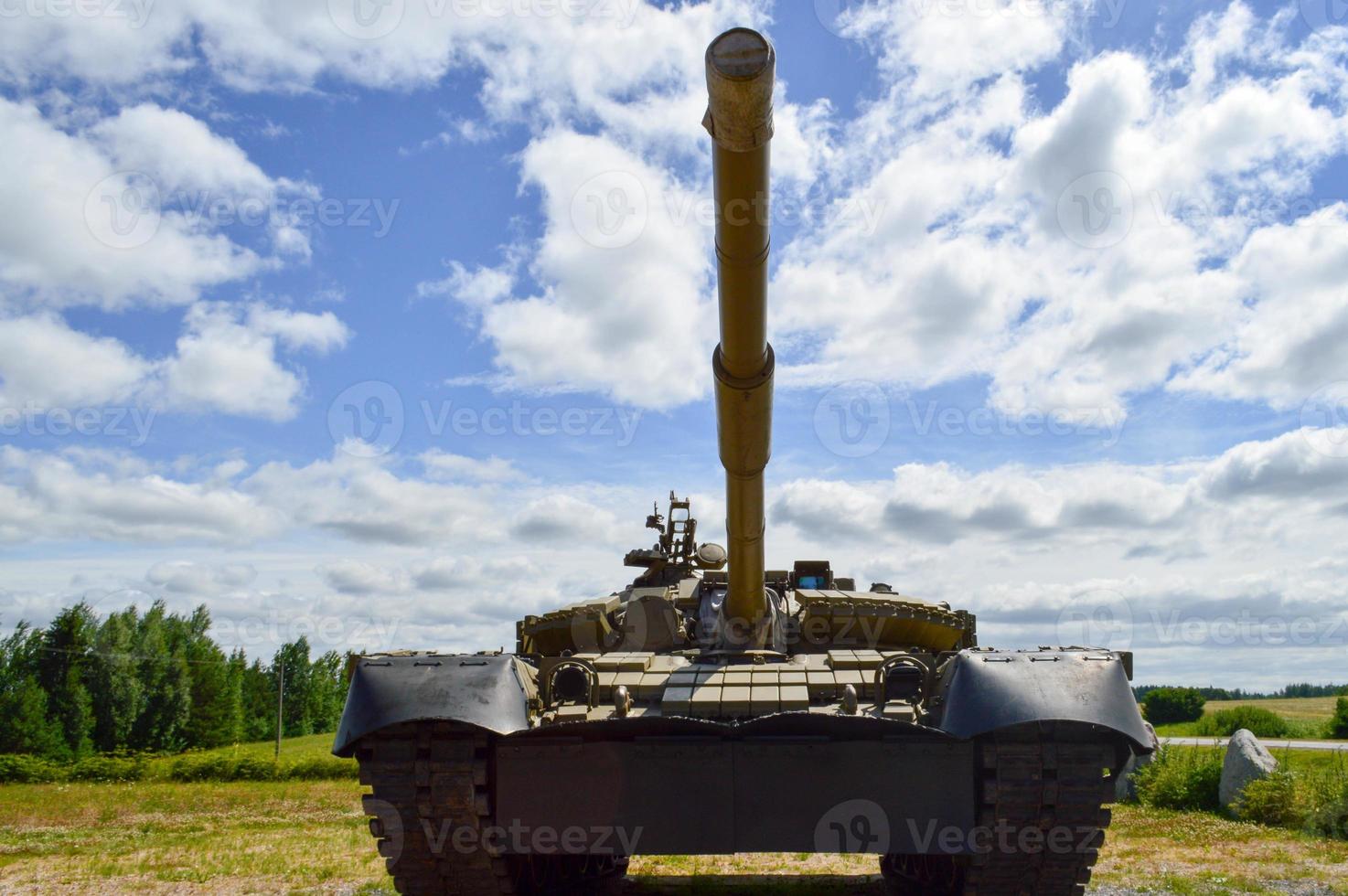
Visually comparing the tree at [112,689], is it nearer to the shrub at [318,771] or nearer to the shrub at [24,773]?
the shrub at [24,773]

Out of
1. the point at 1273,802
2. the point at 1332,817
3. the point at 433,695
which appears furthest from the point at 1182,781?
the point at 433,695

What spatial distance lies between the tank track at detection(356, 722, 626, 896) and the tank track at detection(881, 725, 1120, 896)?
326 centimetres

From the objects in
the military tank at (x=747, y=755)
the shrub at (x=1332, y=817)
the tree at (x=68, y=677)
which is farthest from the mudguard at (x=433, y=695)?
the tree at (x=68, y=677)

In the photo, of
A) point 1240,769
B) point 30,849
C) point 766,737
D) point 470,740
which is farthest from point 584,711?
point 1240,769

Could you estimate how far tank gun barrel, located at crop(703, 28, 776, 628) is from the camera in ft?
16.5

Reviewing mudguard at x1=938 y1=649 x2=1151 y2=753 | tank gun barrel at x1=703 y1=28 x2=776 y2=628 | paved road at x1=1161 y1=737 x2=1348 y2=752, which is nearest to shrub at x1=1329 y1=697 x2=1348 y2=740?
paved road at x1=1161 y1=737 x2=1348 y2=752

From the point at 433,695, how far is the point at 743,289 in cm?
323

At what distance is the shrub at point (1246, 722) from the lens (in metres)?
25.9

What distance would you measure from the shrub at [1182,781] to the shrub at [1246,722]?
836 centimetres

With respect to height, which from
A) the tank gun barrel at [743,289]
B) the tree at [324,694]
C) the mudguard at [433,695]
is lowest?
the tree at [324,694]

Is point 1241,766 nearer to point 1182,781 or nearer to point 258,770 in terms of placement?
point 1182,781

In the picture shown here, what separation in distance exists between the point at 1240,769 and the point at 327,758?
863 inches

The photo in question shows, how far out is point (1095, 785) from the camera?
269 inches

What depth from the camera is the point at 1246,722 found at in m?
26.2
